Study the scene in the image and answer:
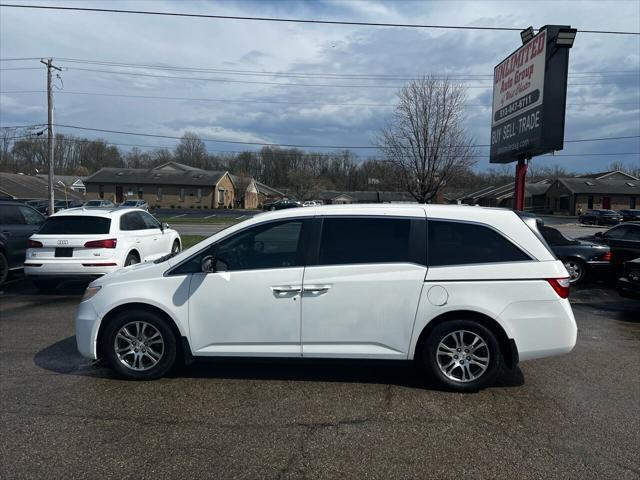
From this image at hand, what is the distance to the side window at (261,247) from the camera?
5031 millimetres

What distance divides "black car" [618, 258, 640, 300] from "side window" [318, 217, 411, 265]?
6244 millimetres

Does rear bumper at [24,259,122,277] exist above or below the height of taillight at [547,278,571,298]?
below

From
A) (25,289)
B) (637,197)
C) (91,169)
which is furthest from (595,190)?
(91,169)

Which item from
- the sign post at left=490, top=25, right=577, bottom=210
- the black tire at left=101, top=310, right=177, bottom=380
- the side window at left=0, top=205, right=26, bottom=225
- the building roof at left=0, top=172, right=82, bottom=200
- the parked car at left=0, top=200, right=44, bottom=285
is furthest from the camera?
the building roof at left=0, top=172, right=82, bottom=200

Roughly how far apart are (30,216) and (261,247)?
9.31 m

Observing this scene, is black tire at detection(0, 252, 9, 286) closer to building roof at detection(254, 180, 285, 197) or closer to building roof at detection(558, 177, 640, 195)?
building roof at detection(558, 177, 640, 195)

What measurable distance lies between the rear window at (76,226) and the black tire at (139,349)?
211 inches

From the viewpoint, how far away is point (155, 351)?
508cm

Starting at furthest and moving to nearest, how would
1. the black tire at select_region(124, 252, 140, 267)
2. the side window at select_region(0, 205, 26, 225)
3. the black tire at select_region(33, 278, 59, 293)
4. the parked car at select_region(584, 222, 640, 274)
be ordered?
the parked car at select_region(584, 222, 640, 274) < the side window at select_region(0, 205, 26, 225) < the black tire at select_region(33, 278, 59, 293) < the black tire at select_region(124, 252, 140, 267)

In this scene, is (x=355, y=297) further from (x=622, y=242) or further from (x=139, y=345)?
(x=622, y=242)

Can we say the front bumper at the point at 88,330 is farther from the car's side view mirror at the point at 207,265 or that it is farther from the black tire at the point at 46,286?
the black tire at the point at 46,286

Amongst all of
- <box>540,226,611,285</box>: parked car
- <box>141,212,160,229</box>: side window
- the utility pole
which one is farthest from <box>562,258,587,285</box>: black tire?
the utility pole

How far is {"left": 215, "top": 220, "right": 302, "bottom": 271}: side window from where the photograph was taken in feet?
→ 16.5

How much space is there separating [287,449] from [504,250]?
9.06 ft
